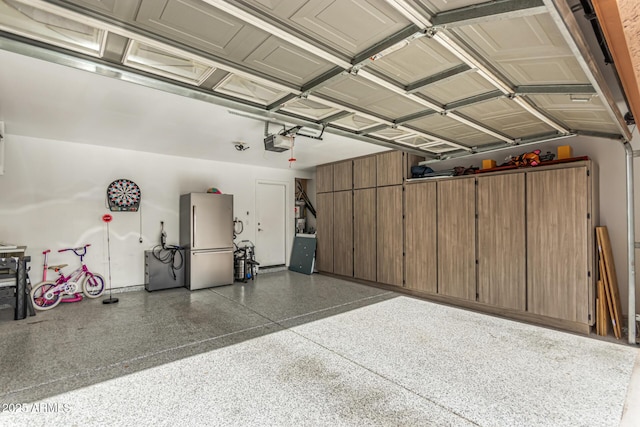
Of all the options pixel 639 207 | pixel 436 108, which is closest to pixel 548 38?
pixel 436 108

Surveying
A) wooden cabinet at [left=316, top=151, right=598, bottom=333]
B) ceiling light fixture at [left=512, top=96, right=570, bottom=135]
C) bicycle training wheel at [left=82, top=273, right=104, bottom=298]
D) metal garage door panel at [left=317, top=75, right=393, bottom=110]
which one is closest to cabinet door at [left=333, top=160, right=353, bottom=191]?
wooden cabinet at [left=316, top=151, right=598, bottom=333]

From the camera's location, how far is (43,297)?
4676 mm

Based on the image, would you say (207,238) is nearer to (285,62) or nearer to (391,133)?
(391,133)

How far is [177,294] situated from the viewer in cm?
561

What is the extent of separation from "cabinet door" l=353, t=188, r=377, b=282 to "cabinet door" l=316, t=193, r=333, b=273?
2.57 feet

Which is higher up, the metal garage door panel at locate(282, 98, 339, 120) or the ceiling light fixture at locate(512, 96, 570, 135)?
the metal garage door panel at locate(282, 98, 339, 120)

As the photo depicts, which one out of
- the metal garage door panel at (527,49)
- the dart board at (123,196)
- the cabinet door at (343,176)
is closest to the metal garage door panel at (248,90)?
the metal garage door panel at (527,49)

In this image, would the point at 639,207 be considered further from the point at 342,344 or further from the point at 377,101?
the point at 342,344

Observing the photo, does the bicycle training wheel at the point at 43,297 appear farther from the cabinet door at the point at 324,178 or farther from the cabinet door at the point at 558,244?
the cabinet door at the point at 558,244

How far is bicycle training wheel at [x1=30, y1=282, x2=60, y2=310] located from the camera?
4609 mm

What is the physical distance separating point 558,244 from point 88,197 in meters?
7.55

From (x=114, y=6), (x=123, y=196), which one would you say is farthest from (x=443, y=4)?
(x=123, y=196)

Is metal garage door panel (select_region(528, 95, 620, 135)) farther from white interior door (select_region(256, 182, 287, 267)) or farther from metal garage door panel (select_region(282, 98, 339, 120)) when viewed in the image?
white interior door (select_region(256, 182, 287, 267))

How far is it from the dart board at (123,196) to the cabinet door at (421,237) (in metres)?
5.23
